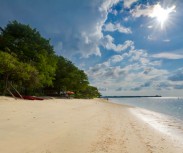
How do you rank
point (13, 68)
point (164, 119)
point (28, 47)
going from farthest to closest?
point (28, 47), point (13, 68), point (164, 119)

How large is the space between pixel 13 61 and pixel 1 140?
2202 cm

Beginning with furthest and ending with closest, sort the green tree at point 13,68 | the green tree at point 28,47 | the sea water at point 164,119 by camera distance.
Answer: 1. the green tree at point 28,47
2. the green tree at point 13,68
3. the sea water at point 164,119

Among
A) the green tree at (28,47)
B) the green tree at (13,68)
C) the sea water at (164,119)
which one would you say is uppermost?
the green tree at (28,47)

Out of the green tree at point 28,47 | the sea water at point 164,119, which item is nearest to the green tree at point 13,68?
the green tree at point 28,47

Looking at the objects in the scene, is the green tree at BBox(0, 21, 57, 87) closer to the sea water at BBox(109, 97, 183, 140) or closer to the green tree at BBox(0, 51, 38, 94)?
the green tree at BBox(0, 51, 38, 94)

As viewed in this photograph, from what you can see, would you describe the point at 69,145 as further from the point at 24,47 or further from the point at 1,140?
the point at 24,47

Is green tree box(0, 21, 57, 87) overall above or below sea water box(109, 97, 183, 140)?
above

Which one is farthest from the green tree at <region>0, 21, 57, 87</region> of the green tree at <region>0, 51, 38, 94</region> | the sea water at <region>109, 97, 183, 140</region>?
the sea water at <region>109, 97, 183, 140</region>

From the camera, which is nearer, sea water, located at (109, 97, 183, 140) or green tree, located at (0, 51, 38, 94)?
sea water, located at (109, 97, 183, 140)

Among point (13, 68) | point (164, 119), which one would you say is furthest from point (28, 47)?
point (164, 119)

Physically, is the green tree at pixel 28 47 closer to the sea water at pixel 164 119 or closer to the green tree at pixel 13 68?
the green tree at pixel 13 68

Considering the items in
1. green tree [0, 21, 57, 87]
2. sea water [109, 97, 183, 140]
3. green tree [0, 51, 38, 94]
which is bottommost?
sea water [109, 97, 183, 140]

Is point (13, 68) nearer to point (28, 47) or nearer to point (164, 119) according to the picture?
point (28, 47)

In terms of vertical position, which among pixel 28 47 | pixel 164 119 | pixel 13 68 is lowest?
pixel 164 119
